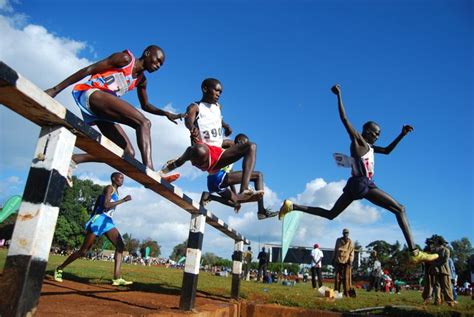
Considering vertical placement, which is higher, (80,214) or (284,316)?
(80,214)

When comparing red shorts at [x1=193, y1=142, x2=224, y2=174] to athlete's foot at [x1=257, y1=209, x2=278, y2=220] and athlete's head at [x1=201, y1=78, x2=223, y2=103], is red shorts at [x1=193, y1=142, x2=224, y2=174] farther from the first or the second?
athlete's foot at [x1=257, y1=209, x2=278, y2=220]

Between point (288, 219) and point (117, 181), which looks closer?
A: point (117, 181)

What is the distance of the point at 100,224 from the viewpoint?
6.12 meters

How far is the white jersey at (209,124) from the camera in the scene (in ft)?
15.2

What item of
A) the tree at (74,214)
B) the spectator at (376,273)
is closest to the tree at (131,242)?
the tree at (74,214)

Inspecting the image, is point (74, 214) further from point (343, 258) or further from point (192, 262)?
point (192, 262)

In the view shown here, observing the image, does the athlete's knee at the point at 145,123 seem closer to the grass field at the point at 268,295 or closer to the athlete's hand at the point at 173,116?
the athlete's hand at the point at 173,116

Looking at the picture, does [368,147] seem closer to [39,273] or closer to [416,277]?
[39,273]

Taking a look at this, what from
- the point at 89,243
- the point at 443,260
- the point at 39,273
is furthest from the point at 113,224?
the point at 443,260

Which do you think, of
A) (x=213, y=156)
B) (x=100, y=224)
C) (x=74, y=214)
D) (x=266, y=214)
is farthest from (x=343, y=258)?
(x=74, y=214)

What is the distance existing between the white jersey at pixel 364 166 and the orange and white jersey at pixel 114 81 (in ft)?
11.3

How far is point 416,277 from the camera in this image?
147ft

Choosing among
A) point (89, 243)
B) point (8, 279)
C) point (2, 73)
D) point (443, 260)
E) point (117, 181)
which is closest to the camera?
point (2, 73)

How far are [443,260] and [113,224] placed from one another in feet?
26.4
